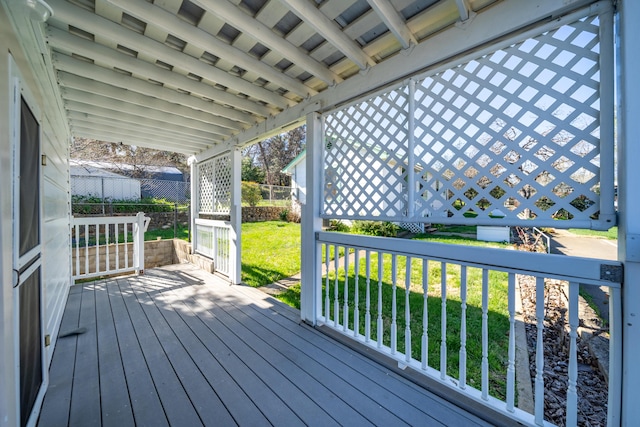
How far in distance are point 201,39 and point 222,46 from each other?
0.53 feet

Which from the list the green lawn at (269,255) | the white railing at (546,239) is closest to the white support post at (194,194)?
the green lawn at (269,255)

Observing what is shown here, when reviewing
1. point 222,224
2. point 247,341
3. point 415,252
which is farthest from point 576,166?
point 222,224

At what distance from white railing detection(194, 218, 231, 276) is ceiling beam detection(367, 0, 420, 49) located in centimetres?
354

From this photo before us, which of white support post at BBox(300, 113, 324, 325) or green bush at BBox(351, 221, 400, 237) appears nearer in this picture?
white support post at BBox(300, 113, 324, 325)

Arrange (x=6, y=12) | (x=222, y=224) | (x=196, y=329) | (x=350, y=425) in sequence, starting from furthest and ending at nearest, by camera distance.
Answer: (x=222, y=224)
(x=196, y=329)
(x=350, y=425)
(x=6, y=12)

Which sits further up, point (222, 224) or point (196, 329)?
point (222, 224)

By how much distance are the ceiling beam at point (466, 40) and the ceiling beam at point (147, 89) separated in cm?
143

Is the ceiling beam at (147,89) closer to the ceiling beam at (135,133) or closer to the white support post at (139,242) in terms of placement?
the ceiling beam at (135,133)

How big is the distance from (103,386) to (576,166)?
124 inches

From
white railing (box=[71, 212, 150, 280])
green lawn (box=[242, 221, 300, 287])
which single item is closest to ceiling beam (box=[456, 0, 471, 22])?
green lawn (box=[242, 221, 300, 287])

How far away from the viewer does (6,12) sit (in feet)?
3.97

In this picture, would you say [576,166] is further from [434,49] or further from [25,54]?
[25,54]

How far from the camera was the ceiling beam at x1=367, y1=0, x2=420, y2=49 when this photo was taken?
1585 mm

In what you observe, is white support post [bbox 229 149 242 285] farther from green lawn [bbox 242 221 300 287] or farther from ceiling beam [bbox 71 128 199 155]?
ceiling beam [bbox 71 128 199 155]
